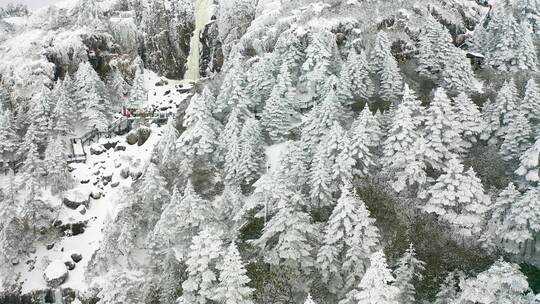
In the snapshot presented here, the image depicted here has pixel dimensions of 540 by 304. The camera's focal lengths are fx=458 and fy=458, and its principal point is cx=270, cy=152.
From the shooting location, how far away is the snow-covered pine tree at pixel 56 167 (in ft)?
182

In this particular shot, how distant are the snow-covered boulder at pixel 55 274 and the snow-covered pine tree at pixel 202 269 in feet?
80.2

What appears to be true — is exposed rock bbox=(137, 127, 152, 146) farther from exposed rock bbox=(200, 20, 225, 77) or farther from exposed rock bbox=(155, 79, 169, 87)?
exposed rock bbox=(200, 20, 225, 77)

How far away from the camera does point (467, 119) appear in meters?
42.8

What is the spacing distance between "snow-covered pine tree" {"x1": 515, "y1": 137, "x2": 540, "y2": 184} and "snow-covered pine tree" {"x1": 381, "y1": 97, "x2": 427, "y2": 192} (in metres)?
7.43

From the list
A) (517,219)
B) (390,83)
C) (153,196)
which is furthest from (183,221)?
(390,83)

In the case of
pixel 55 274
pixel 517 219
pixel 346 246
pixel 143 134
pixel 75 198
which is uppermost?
A: pixel 517 219

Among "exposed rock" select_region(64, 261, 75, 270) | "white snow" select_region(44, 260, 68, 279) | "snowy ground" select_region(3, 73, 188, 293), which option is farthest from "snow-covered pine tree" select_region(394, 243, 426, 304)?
"exposed rock" select_region(64, 261, 75, 270)

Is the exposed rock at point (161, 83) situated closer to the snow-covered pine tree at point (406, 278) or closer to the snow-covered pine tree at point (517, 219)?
the snow-covered pine tree at point (406, 278)

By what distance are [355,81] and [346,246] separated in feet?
80.1

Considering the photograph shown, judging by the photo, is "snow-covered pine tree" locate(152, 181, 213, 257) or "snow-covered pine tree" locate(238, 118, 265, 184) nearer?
"snow-covered pine tree" locate(152, 181, 213, 257)

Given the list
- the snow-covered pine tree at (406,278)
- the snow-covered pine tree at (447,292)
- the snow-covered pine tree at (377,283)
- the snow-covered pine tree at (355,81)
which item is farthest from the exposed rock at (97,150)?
the snow-covered pine tree at (447,292)

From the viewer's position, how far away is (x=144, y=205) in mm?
48000

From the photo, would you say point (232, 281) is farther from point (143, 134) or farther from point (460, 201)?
point (143, 134)

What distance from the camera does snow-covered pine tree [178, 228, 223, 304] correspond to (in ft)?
97.1
